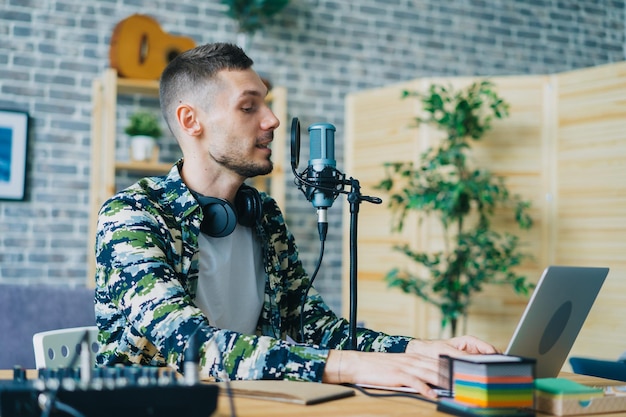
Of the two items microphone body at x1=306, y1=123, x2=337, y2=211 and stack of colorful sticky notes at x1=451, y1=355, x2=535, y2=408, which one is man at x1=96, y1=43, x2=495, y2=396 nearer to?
stack of colorful sticky notes at x1=451, y1=355, x2=535, y2=408

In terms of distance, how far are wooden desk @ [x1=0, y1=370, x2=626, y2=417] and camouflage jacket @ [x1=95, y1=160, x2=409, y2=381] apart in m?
0.15

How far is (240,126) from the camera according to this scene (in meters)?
1.84

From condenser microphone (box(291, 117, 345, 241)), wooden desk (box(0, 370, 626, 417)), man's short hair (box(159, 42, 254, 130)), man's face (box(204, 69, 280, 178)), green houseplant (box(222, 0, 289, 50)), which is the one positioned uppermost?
green houseplant (box(222, 0, 289, 50))

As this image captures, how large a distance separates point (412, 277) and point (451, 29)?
202 cm

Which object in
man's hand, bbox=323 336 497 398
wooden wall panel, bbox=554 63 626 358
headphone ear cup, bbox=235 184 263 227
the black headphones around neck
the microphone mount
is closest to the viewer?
man's hand, bbox=323 336 497 398

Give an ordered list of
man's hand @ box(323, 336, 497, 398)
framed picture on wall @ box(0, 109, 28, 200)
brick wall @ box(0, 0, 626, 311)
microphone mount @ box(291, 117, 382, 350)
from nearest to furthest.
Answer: man's hand @ box(323, 336, 497, 398), microphone mount @ box(291, 117, 382, 350), framed picture on wall @ box(0, 109, 28, 200), brick wall @ box(0, 0, 626, 311)

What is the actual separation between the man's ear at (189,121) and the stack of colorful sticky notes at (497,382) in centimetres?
100

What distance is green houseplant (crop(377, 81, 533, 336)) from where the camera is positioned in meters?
4.04

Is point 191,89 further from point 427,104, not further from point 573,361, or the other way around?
point 427,104

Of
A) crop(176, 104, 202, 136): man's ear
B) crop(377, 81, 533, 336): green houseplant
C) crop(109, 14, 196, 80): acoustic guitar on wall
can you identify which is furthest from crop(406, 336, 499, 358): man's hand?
crop(109, 14, 196, 80): acoustic guitar on wall

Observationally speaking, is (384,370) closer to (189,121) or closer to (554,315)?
(554,315)

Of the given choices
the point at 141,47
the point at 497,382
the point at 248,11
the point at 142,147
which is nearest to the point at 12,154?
the point at 142,147

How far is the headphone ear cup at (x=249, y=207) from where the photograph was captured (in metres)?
1.85

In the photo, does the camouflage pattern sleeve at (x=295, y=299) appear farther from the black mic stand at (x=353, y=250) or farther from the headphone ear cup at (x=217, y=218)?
the black mic stand at (x=353, y=250)
